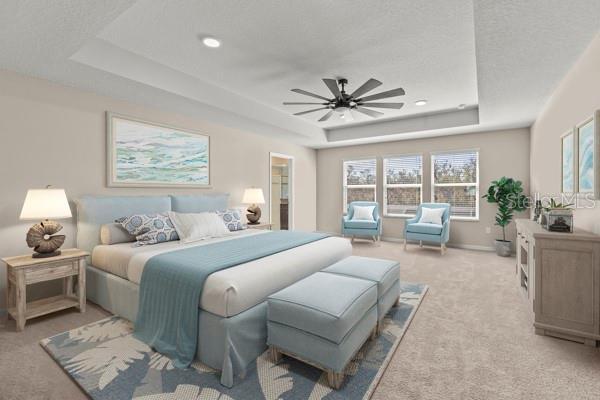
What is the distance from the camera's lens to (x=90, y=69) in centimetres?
280

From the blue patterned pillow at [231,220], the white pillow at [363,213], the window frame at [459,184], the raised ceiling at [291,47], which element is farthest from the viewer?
the white pillow at [363,213]

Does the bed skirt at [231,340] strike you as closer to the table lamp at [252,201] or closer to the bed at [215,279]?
the bed at [215,279]

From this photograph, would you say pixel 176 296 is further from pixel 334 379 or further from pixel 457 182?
pixel 457 182

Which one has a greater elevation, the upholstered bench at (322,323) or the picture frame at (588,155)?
the picture frame at (588,155)

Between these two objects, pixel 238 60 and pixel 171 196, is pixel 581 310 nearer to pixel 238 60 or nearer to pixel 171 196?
pixel 238 60

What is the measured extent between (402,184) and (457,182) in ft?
3.70

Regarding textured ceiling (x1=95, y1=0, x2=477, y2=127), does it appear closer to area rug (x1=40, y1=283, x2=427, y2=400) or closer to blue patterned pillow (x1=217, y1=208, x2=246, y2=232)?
blue patterned pillow (x1=217, y1=208, x2=246, y2=232)

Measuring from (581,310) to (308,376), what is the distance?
2.21 meters

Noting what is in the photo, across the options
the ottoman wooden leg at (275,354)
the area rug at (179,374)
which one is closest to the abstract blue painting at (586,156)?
the area rug at (179,374)

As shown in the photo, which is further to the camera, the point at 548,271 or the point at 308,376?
the point at 548,271

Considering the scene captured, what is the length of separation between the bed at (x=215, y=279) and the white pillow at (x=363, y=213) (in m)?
2.97

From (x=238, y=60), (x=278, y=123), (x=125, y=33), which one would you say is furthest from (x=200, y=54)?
(x=278, y=123)

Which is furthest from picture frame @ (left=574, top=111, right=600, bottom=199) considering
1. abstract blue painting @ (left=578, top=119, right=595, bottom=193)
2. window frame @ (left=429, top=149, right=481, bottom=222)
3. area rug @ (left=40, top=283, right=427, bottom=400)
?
window frame @ (left=429, top=149, right=481, bottom=222)

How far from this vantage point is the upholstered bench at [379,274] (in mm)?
2322
